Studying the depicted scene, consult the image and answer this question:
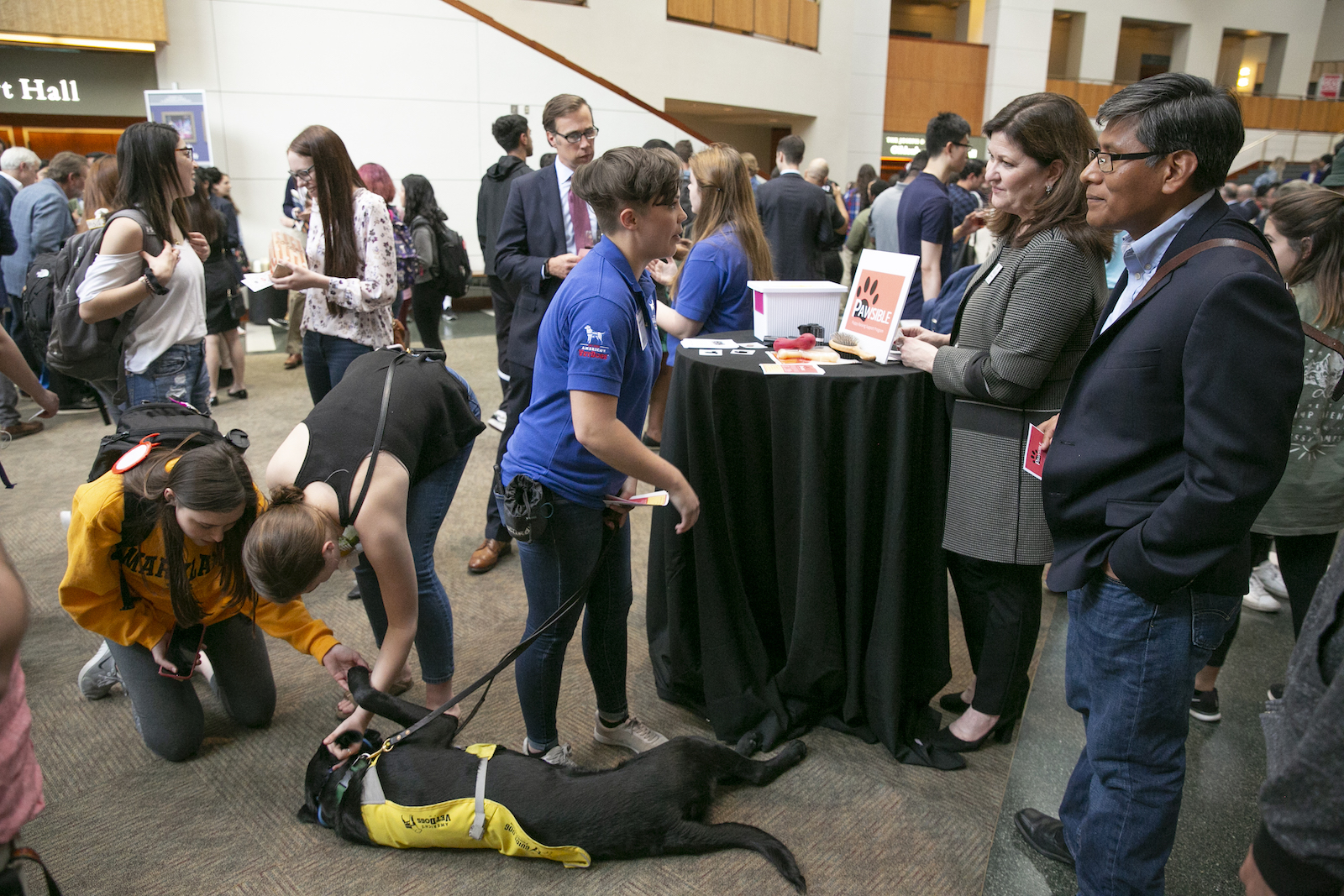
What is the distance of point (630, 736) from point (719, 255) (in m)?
1.54

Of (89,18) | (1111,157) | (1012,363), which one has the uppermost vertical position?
(89,18)

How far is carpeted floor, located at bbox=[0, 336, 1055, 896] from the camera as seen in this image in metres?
1.76

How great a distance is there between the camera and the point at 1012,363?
69.5 inches

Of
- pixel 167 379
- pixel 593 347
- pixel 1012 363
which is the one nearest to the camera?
pixel 593 347

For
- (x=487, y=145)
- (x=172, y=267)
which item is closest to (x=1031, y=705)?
(x=172, y=267)

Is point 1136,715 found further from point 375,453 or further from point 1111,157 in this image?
point 375,453

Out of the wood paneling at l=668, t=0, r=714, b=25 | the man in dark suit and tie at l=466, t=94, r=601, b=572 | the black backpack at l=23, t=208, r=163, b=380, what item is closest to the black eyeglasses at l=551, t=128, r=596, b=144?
the man in dark suit and tie at l=466, t=94, r=601, b=572

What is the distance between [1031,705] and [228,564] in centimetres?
221

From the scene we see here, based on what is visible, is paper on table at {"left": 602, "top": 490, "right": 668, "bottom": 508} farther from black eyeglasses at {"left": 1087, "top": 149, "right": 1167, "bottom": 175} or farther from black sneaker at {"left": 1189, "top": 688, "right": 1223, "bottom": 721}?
black sneaker at {"left": 1189, "top": 688, "right": 1223, "bottom": 721}

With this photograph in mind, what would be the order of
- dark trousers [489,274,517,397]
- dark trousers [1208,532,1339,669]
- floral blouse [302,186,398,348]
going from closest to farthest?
dark trousers [1208,532,1339,669], floral blouse [302,186,398,348], dark trousers [489,274,517,397]

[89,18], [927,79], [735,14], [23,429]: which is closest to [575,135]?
[23,429]

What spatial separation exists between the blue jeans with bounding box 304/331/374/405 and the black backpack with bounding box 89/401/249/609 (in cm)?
84

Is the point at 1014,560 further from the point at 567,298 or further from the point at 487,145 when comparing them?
the point at 487,145

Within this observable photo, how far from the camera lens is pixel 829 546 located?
208 cm
